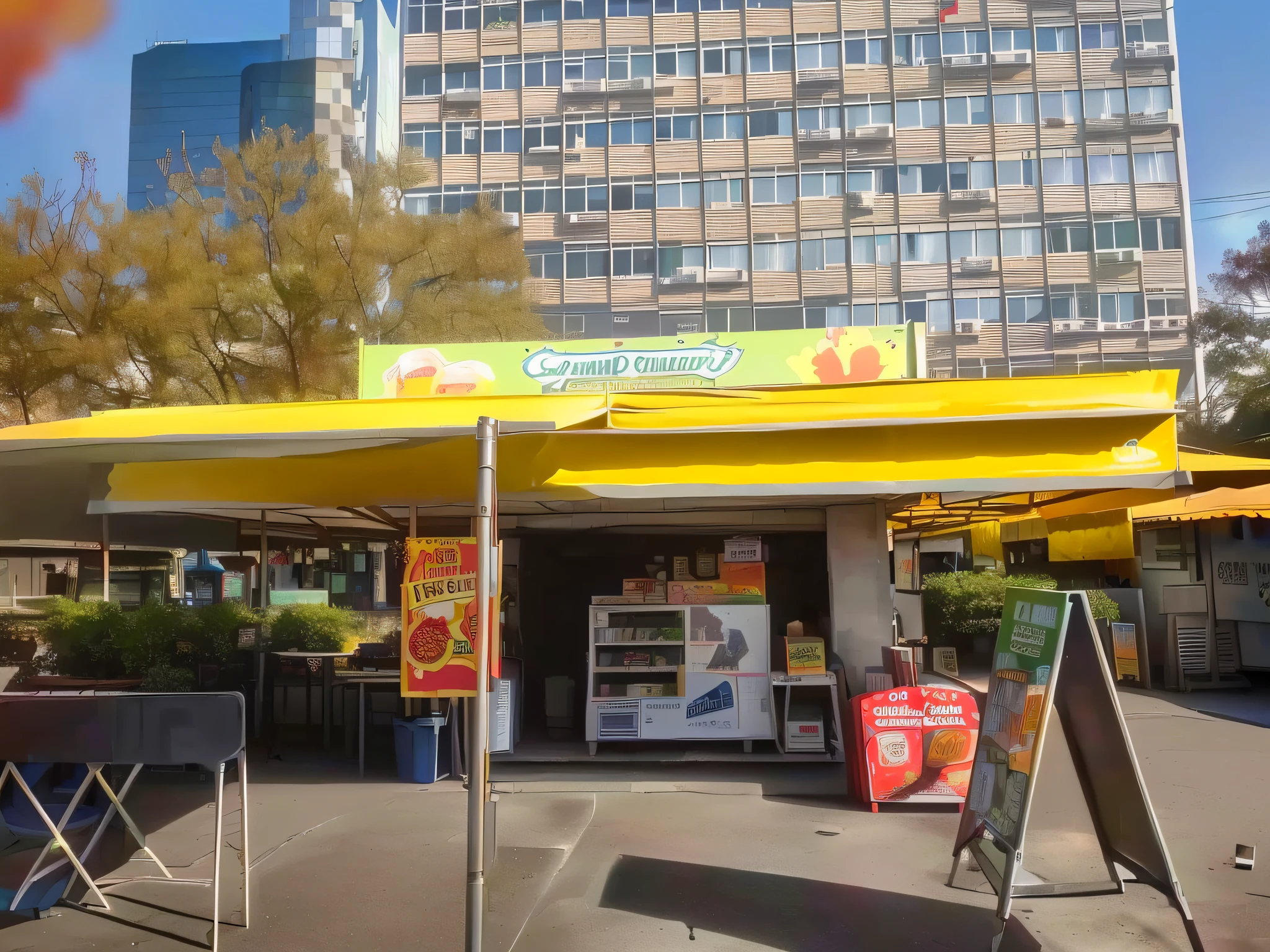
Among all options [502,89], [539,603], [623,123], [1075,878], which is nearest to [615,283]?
[623,123]

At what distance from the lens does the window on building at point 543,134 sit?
41.7 m

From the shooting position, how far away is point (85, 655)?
9.43 metres

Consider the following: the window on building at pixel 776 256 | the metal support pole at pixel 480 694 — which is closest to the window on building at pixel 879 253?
the window on building at pixel 776 256

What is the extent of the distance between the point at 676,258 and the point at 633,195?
3402 millimetres

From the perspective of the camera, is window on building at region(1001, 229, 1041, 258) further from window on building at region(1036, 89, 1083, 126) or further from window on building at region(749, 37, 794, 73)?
window on building at region(749, 37, 794, 73)

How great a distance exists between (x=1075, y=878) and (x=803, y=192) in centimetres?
3797

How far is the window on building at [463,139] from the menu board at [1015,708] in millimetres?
Result: 40942

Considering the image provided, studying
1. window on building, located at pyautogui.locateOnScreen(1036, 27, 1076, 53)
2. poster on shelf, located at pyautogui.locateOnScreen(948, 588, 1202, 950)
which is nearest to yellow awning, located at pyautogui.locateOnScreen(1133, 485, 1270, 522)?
poster on shelf, located at pyautogui.locateOnScreen(948, 588, 1202, 950)

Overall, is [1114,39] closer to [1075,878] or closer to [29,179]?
[29,179]

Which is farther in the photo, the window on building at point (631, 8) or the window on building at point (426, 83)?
the window on building at point (426, 83)

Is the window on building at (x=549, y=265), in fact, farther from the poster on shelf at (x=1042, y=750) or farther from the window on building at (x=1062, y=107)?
the poster on shelf at (x=1042, y=750)

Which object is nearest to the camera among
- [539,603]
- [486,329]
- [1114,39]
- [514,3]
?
[539,603]

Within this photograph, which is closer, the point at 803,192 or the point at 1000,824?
the point at 1000,824

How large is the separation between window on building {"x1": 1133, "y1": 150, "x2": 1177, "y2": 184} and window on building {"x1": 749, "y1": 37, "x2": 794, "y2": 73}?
15.4m
